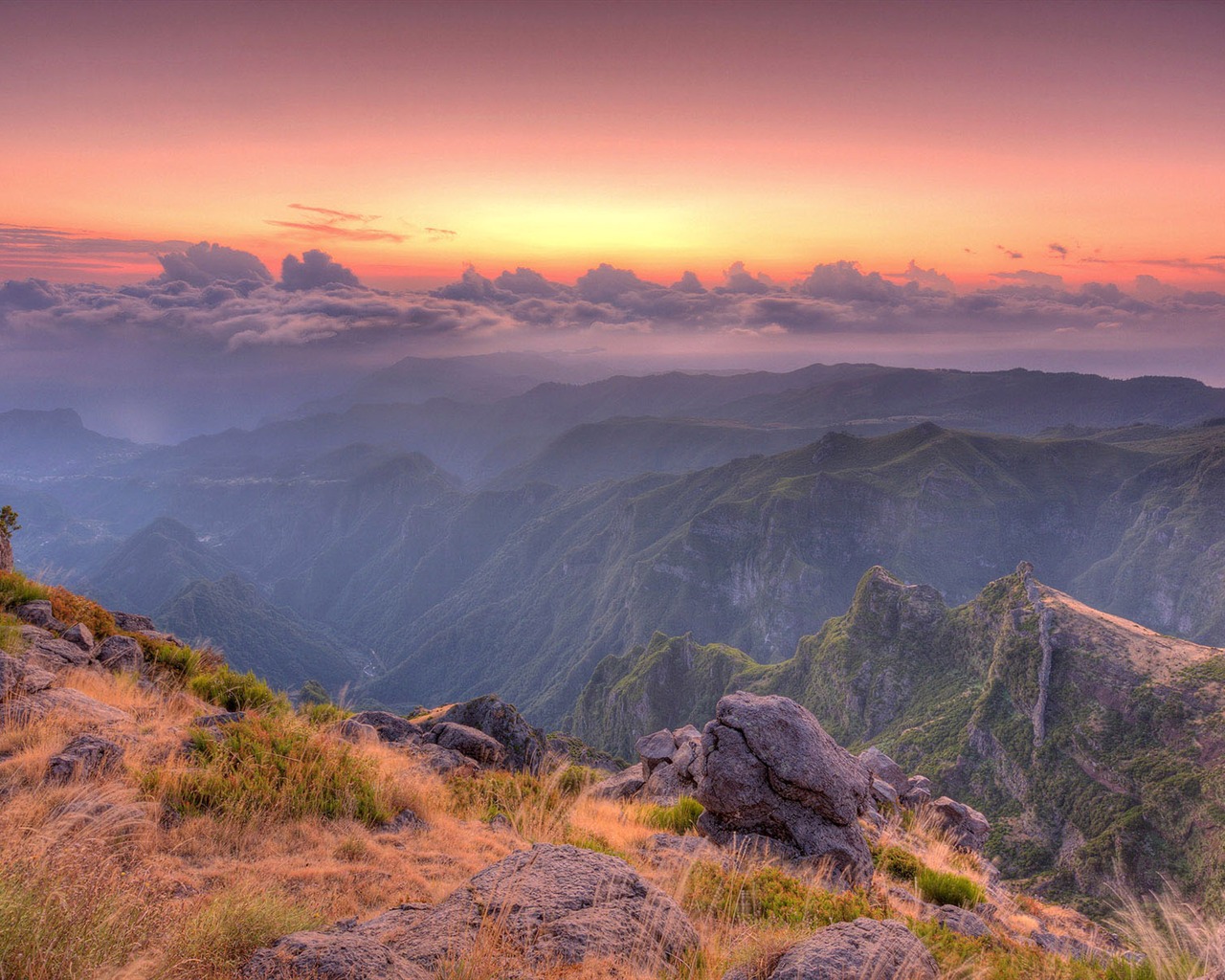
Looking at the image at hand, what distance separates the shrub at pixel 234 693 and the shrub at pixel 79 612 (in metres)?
5.30

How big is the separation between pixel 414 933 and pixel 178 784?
5217 millimetres

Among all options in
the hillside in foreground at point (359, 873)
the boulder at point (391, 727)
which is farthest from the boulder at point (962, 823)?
the boulder at point (391, 727)

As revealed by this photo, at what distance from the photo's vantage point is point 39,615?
16625 millimetres

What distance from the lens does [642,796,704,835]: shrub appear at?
13.8 metres

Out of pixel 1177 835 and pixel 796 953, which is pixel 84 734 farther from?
pixel 1177 835

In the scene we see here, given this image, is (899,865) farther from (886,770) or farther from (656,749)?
(886,770)

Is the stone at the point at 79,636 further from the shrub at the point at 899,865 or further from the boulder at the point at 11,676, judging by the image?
the shrub at the point at 899,865

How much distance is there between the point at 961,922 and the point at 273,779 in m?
11.3

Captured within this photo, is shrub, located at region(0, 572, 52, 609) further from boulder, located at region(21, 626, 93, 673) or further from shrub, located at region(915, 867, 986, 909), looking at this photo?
shrub, located at region(915, 867, 986, 909)

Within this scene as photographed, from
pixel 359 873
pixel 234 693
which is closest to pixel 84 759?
pixel 359 873

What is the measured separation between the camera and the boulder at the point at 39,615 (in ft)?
53.8

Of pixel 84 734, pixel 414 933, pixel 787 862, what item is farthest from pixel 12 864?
pixel 787 862

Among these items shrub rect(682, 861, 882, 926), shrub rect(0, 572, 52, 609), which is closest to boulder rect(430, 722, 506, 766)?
shrub rect(682, 861, 882, 926)

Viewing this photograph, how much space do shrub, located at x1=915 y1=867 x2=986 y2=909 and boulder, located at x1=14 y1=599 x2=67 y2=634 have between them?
21923 millimetres
